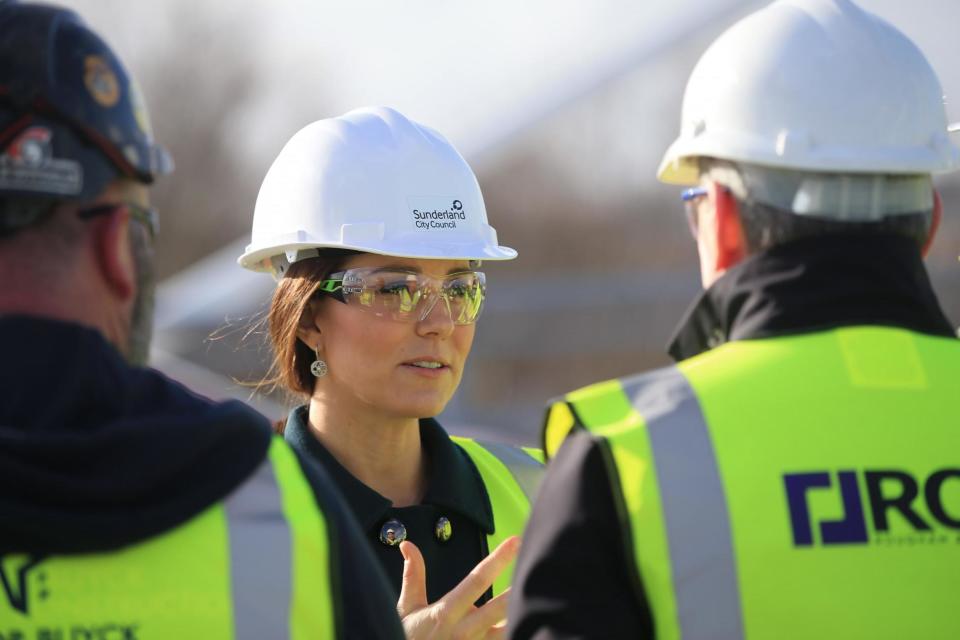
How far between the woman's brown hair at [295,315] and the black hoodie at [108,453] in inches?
71.0

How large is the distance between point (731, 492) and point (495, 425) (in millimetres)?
18493

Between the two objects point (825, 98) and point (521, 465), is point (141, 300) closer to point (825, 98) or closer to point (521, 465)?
point (825, 98)

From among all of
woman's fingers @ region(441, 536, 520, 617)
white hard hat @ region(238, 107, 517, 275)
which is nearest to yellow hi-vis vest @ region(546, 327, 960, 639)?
woman's fingers @ region(441, 536, 520, 617)

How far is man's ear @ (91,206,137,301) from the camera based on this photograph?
2461 millimetres

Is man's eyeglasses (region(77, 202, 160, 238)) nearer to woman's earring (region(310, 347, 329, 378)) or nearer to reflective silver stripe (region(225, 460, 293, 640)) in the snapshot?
reflective silver stripe (region(225, 460, 293, 640))

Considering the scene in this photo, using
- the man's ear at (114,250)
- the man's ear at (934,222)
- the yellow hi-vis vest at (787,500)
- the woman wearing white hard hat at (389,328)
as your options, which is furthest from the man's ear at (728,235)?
the woman wearing white hard hat at (389,328)

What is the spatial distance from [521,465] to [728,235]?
1816 millimetres

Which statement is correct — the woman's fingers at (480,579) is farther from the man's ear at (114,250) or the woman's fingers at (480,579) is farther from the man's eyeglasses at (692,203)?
the man's ear at (114,250)

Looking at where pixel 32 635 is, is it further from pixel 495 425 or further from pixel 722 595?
pixel 495 425

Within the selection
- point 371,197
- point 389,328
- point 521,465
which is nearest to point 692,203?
point 389,328

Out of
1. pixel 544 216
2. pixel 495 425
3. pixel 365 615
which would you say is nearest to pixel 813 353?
pixel 365 615

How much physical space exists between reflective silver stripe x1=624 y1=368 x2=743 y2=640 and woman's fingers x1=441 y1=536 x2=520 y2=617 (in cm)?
112

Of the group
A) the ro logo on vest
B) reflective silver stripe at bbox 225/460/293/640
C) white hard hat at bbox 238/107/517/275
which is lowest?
the ro logo on vest

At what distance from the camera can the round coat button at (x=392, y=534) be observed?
4.03 m
